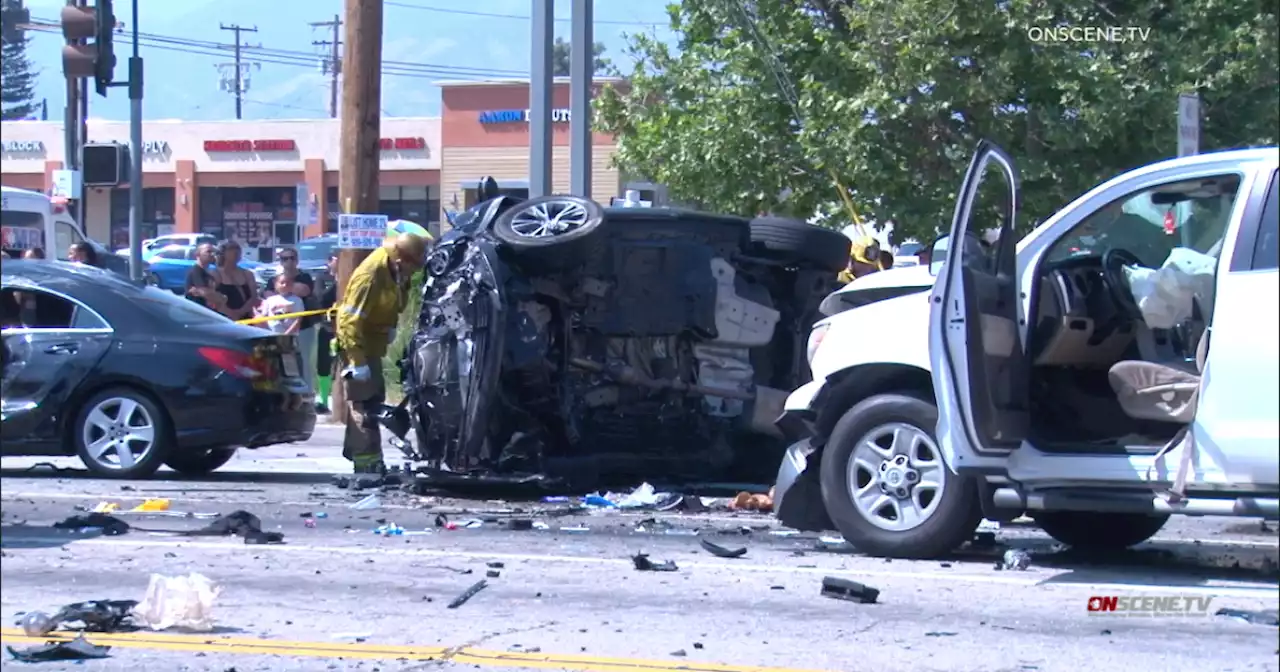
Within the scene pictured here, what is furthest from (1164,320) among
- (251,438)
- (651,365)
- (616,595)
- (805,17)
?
(805,17)

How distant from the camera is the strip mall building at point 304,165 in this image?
5234 cm

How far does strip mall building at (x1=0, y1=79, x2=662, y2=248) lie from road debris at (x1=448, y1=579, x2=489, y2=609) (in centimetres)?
4359

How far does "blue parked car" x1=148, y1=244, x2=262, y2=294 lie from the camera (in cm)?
3941

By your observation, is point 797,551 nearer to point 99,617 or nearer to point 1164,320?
point 1164,320

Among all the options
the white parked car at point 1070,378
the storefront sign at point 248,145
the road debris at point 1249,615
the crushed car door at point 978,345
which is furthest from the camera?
the storefront sign at point 248,145

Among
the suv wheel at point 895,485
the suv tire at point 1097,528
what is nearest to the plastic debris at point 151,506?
the suv wheel at point 895,485

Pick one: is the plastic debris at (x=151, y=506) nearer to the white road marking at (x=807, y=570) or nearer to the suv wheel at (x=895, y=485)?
the white road marking at (x=807, y=570)

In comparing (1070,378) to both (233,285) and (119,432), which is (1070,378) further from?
(233,285)

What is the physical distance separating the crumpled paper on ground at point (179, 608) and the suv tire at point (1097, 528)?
14.2 ft

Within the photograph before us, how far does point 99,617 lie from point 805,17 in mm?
11682

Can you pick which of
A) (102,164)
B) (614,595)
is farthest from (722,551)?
(102,164)

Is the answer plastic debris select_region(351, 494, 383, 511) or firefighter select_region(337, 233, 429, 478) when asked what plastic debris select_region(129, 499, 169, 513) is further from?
firefighter select_region(337, 233, 429, 478)

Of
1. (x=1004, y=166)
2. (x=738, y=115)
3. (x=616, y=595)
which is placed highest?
(x=738, y=115)

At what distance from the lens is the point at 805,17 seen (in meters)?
17.2
